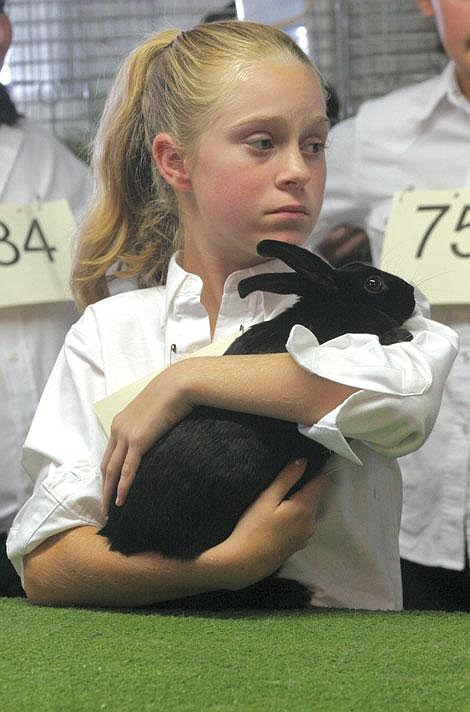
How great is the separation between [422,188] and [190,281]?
54 cm

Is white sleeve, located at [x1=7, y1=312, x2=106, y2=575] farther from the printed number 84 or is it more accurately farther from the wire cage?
the wire cage

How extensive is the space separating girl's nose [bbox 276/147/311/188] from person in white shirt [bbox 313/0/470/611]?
490 millimetres

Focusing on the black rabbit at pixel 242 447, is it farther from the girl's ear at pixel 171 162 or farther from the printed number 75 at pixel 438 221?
the printed number 75 at pixel 438 221

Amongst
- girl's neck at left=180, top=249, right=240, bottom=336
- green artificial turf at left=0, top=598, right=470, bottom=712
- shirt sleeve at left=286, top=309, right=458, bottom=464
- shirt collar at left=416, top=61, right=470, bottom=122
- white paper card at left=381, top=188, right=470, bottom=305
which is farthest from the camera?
shirt collar at left=416, top=61, right=470, bottom=122

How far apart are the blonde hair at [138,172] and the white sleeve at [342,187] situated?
0.41 metres

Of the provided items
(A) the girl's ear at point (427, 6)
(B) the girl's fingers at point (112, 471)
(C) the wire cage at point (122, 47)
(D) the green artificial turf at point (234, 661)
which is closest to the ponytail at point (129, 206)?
(B) the girl's fingers at point (112, 471)

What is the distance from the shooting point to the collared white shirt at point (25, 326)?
1601mm

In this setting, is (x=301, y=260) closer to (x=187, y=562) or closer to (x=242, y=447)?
(x=242, y=447)

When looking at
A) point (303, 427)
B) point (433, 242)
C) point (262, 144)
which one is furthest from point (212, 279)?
point (433, 242)

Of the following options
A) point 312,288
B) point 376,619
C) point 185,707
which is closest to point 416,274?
point 312,288

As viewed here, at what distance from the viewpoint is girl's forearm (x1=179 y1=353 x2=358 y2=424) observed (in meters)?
0.93

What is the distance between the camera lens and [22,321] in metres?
1.63

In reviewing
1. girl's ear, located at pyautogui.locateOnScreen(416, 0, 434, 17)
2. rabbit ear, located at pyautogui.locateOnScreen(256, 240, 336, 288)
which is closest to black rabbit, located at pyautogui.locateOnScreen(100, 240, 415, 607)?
rabbit ear, located at pyautogui.locateOnScreen(256, 240, 336, 288)

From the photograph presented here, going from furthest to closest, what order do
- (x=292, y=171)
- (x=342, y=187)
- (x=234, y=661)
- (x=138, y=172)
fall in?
(x=342, y=187) < (x=138, y=172) < (x=292, y=171) < (x=234, y=661)
